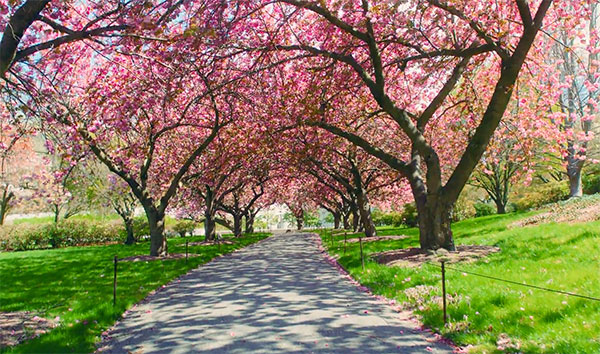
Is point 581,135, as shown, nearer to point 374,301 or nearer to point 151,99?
point 374,301

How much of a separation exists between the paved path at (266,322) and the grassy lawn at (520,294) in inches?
21.9

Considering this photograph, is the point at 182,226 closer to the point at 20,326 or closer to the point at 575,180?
the point at 575,180

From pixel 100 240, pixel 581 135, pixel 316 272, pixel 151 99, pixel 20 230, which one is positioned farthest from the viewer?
pixel 100 240

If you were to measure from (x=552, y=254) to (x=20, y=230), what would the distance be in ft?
109

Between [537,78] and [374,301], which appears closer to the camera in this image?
[374,301]

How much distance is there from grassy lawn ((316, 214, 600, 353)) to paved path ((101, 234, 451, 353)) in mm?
556

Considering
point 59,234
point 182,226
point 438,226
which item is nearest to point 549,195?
point 438,226

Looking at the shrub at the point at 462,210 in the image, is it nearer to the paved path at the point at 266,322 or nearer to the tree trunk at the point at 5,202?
the paved path at the point at 266,322

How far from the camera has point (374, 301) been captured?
25.8ft

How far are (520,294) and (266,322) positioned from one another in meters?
3.96

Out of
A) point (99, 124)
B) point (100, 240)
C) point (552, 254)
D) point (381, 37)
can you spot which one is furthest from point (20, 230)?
point (552, 254)

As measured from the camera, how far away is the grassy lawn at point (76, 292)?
18.8 feet

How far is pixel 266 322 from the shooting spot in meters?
6.32

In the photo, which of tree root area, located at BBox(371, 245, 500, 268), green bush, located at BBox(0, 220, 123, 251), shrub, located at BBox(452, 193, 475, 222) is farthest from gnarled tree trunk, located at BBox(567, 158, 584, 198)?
green bush, located at BBox(0, 220, 123, 251)
